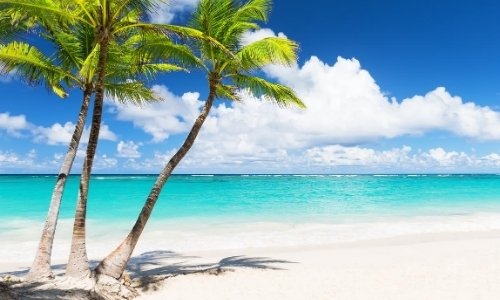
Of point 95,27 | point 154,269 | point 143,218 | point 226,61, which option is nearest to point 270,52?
point 226,61

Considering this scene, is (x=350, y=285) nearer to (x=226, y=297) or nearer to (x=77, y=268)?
(x=226, y=297)

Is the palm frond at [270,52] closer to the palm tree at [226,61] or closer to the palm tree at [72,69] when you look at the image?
the palm tree at [226,61]

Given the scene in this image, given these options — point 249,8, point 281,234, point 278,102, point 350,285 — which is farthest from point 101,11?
point 281,234

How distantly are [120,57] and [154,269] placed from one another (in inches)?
195

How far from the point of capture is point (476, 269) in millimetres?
8148

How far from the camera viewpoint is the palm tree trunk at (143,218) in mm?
6949

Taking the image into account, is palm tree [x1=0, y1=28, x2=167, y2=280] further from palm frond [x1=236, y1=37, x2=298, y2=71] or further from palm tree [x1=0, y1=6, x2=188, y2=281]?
palm frond [x1=236, y1=37, x2=298, y2=71]

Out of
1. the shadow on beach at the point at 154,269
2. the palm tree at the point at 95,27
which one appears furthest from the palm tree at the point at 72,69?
the shadow on beach at the point at 154,269

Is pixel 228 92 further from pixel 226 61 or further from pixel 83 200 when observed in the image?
pixel 83 200

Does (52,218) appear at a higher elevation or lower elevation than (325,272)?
higher

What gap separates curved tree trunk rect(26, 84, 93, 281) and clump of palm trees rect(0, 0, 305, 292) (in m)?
0.02

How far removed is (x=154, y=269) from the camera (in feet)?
29.7

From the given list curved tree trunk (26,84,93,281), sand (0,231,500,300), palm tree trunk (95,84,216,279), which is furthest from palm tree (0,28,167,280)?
sand (0,231,500,300)

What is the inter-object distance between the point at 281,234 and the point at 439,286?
782 cm
